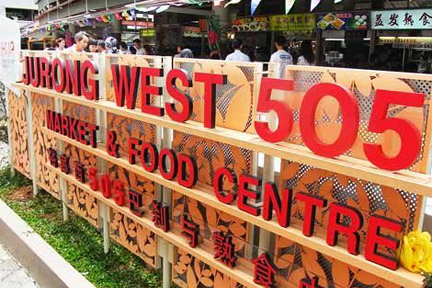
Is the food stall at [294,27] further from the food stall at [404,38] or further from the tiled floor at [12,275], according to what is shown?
the tiled floor at [12,275]

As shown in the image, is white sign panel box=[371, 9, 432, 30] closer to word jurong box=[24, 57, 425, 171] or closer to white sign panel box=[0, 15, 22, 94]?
word jurong box=[24, 57, 425, 171]

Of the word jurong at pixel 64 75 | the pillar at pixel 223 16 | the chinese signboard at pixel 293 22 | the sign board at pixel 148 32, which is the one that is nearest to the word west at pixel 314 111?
the word jurong at pixel 64 75

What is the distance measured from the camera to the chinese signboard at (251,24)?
10672 millimetres

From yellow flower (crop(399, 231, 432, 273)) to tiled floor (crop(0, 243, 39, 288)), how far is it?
376 cm

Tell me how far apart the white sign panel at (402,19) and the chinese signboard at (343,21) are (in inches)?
8.8

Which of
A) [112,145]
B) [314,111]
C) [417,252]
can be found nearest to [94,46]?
[112,145]

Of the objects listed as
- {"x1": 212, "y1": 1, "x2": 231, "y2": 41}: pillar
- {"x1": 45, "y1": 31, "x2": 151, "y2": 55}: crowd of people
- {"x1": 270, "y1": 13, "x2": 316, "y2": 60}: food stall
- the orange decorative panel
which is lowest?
the orange decorative panel

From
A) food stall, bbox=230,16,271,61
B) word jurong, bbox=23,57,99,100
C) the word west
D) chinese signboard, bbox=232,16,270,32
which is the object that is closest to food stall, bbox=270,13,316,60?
chinese signboard, bbox=232,16,270,32

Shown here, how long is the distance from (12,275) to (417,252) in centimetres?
417

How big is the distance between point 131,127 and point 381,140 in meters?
2.59

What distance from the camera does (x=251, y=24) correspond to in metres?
11.0

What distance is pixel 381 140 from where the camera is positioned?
6.77 ft

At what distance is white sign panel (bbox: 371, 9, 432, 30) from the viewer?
7457mm

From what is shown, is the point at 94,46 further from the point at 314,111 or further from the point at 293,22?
the point at 314,111
